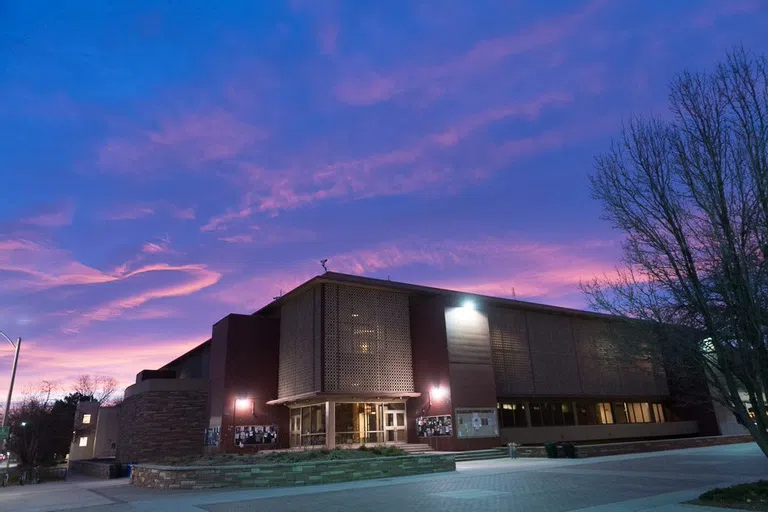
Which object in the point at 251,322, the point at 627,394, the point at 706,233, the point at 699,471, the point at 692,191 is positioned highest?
the point at 251,322

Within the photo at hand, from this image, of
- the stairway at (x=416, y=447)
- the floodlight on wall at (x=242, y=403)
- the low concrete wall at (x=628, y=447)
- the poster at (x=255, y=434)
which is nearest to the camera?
the low concrete wall at (x=628, y=447)

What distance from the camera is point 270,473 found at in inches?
657

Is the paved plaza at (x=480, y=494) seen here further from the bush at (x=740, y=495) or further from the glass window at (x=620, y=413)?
the glass window at (x=620, y=413)

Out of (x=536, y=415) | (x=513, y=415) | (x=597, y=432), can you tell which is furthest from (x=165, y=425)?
(x=597, y=432)

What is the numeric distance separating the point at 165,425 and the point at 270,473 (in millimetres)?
21422

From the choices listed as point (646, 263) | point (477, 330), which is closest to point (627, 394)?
point (477, 330)

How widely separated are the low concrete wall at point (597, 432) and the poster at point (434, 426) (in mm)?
5664

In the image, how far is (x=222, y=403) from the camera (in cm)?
3275

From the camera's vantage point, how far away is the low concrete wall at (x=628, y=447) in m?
24.9

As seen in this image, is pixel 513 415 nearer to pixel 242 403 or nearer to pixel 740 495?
pixel 242 403

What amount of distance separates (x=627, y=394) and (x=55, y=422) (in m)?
51.7

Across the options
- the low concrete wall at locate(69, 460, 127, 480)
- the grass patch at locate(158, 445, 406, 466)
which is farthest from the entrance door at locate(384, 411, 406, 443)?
the low concrete wall at locate(69, 460, 127, 480)

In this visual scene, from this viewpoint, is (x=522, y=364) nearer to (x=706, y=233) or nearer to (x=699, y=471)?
(x=699, y=471)

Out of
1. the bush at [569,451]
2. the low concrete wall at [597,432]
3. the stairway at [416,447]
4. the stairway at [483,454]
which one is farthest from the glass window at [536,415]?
the bush at [569,451]
